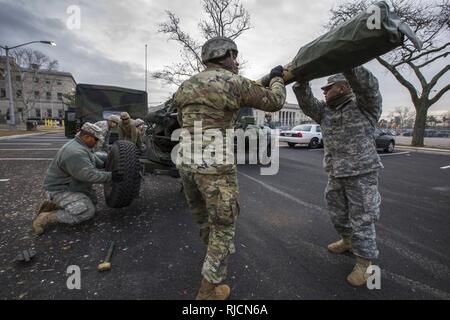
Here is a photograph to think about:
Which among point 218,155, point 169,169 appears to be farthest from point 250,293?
point 169,169

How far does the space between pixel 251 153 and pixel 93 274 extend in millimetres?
6855

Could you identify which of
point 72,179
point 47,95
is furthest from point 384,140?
point 47,95

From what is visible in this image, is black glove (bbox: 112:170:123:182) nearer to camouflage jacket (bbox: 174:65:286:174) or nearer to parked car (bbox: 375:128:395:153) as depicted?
camouflage jacket (bbox: 174:65:286:174)

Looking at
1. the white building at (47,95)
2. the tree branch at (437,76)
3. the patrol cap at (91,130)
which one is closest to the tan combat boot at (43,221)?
the patrol cap at (91,130)

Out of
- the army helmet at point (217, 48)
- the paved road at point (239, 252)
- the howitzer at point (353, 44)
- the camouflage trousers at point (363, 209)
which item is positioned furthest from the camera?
the camouflage trousers at point (363, 209)

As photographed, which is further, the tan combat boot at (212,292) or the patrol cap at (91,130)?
the patrol cap at (91,130)

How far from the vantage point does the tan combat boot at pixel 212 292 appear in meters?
1.86

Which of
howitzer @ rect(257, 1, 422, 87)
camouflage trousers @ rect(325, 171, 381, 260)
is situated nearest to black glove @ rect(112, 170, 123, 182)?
howitzer @ rect(257, 1, 422, 87)

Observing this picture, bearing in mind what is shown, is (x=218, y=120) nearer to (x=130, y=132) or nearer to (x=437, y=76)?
(x=130, y=132)

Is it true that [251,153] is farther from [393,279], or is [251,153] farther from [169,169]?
[393,279]

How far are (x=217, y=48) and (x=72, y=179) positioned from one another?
8.52ft

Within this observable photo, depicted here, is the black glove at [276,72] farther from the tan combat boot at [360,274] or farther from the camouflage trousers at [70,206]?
the camouflage trousers at [70,206]

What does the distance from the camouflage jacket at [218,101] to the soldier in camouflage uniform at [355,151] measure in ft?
2.24

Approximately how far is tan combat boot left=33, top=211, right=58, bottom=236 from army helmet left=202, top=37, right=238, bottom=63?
2.67m
